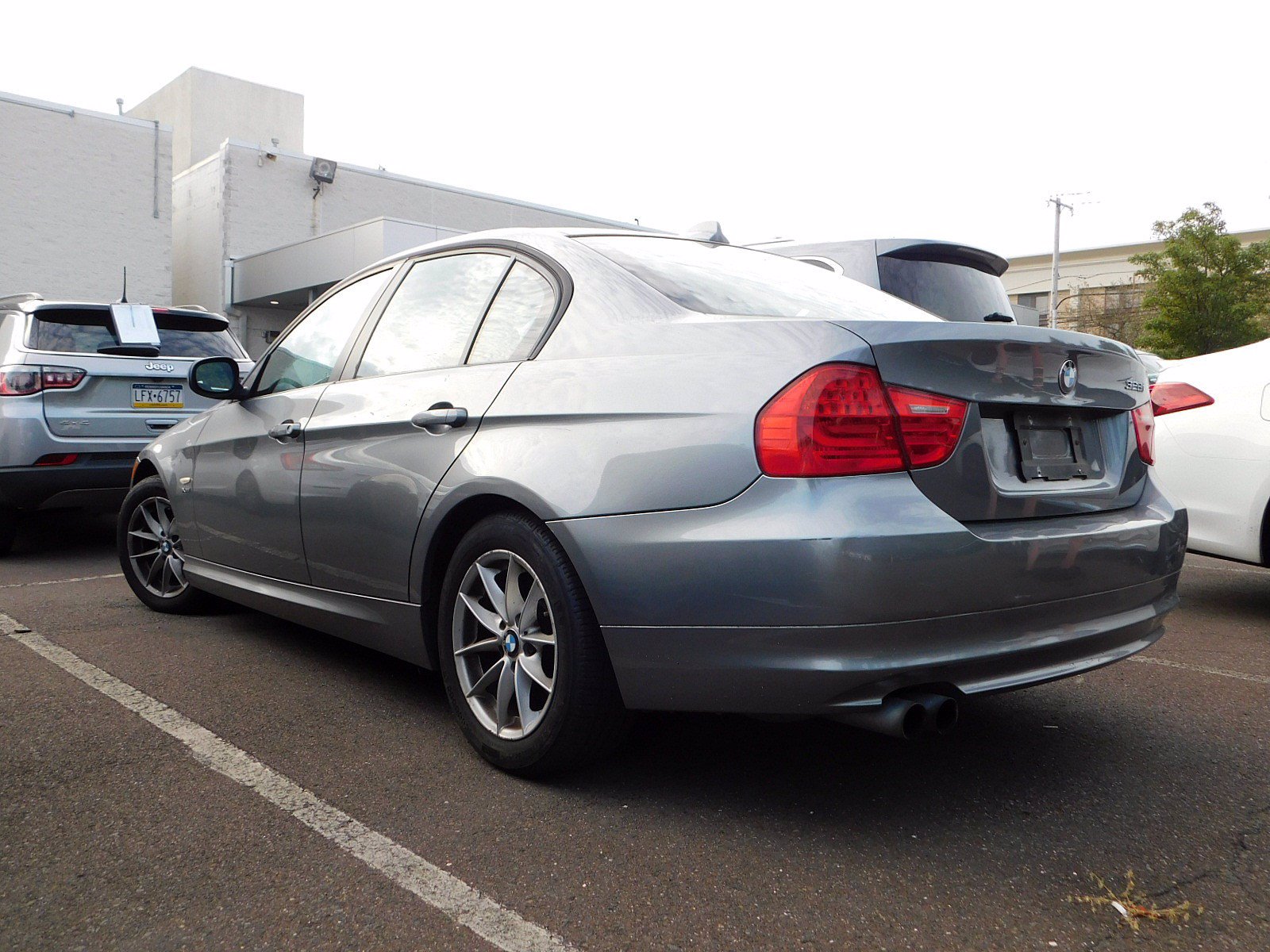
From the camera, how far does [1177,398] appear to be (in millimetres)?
5258

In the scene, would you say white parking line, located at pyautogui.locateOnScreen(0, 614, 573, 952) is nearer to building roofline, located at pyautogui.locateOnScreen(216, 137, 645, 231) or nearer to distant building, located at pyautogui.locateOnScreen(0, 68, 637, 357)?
distant building, located at pyautogui.locateOnScreen(0, 68, 637, 357)

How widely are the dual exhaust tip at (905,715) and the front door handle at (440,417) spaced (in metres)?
1.33

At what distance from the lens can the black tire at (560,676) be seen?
2.62 metres

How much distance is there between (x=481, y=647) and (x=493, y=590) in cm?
17

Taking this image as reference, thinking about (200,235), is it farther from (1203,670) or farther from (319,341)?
(1203,670)

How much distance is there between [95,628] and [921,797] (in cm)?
364

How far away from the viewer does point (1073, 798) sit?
109 inches

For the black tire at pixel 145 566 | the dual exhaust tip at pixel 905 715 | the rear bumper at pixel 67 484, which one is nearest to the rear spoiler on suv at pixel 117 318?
the rear bumper at pixel 67 484

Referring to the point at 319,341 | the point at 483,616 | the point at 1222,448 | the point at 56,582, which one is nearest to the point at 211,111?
the point at 56,582

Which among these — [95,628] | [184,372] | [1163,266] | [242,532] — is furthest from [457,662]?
[1163,266]

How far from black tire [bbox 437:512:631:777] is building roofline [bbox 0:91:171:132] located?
23.5 metres

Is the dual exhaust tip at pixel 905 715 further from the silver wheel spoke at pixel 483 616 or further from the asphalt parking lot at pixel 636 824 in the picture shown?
the silver wheel spoke at pixel 483 616

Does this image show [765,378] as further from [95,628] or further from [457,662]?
[95,628]

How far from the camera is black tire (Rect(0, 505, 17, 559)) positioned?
263 inches
